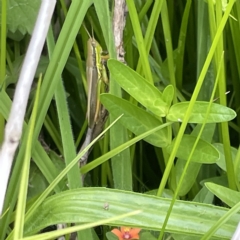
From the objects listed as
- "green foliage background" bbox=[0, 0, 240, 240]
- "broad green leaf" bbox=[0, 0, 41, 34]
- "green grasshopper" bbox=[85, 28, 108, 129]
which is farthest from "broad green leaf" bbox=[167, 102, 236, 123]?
"broad green leaf" bbox=[0, 0, 41, 34]

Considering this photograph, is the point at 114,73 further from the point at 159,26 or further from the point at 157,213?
the point at 159,26

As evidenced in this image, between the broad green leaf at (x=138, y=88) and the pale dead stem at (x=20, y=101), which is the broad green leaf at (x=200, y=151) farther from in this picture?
the pale dead stem at (x=20, y=101)

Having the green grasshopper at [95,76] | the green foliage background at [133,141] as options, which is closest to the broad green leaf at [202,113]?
the green foliage background at [133,141]

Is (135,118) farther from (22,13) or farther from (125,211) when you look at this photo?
(22,13)

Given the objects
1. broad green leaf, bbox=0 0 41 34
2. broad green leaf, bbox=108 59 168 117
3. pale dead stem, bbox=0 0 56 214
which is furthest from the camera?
broad green leaf, bbox=0 0 41 34

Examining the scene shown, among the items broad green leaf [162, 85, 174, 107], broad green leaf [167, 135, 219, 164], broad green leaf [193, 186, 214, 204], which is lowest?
broad green leaf [193, 186, 214, 204]

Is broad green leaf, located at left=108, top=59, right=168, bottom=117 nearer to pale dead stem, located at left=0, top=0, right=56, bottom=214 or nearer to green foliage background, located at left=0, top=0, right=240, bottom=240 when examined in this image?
green foliage background, located at left=0, top=0, right=240, bottom=240

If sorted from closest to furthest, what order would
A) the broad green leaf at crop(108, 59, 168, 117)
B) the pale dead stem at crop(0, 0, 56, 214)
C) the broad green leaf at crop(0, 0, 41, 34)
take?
the pale dead stem at crop(0, 0, 56, 214), the broad green leaf at crop(108, 59, 168, 117), the broad green leaf at crop(0, 0, 41, 34)
